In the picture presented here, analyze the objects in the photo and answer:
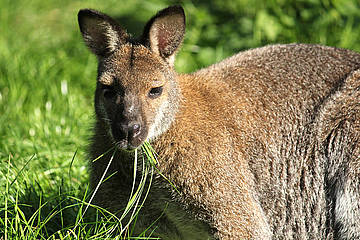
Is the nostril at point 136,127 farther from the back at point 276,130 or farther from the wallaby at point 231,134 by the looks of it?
the back at point 276,130

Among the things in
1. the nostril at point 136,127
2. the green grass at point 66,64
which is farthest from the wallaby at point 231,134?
the green grass at point 66,64

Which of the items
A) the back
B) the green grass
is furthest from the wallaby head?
the green grass

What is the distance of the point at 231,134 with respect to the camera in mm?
5055

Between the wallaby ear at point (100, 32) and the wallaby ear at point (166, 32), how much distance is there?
0.21m

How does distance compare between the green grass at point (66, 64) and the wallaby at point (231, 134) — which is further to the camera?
the green grass at point (66, 64)

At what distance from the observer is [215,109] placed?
16.7 feet

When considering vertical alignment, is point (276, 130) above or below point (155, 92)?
below

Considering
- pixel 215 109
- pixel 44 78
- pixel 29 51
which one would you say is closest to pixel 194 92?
pixel 215 109

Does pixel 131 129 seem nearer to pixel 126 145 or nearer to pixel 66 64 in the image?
pixel 126 145

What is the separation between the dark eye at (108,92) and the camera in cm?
462

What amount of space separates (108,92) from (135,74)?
0.81ft

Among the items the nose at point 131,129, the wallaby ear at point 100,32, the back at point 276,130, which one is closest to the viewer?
the nose at point 131,129

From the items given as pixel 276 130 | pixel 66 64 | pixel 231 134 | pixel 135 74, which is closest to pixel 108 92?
pixel 135 74

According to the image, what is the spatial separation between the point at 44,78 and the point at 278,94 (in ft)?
11.0
